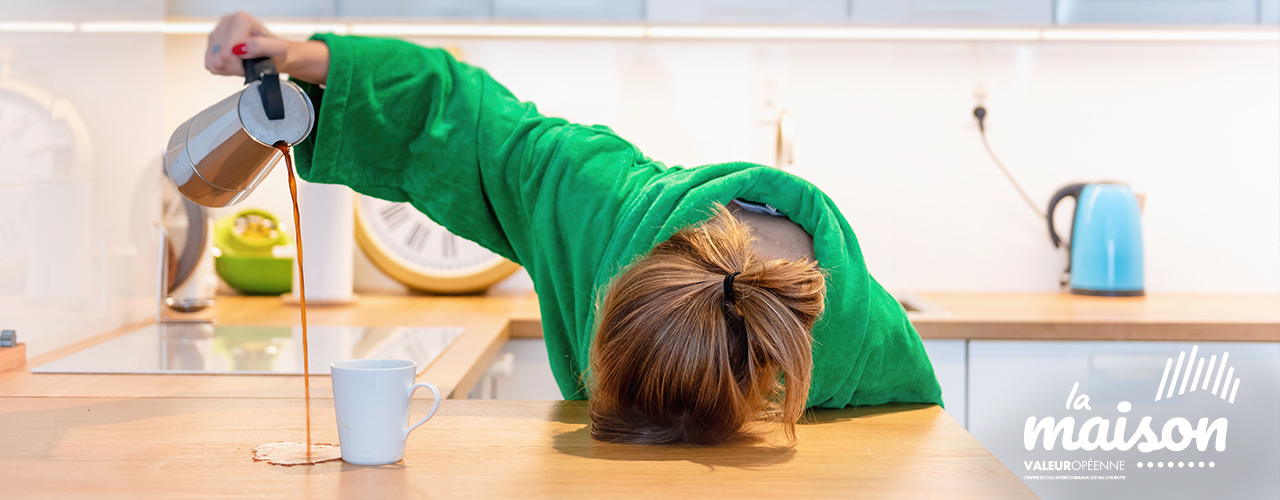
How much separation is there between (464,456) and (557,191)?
1.17 feet

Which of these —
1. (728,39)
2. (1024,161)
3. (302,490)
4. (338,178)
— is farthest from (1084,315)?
(302,490)

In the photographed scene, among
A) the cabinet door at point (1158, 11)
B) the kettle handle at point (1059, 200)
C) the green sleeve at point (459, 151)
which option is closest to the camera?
the green sleeve at point (459, 151)

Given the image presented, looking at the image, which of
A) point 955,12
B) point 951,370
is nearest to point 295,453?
point 951,370

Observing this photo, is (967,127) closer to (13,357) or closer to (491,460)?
(491,460)

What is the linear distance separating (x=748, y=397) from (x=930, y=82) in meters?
1.50

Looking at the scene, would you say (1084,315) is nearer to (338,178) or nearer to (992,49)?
(992,49)

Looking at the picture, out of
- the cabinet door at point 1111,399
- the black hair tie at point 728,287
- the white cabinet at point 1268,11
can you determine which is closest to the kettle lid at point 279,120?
the black hair tie at point 728,287

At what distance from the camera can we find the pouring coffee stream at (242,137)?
31.9 inches

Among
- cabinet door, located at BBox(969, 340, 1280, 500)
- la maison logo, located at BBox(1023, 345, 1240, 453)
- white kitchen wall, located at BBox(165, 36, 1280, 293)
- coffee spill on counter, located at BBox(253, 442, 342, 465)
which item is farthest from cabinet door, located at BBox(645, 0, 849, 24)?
coffee spill on counter, located at BBox(253, 442, 342, 465)

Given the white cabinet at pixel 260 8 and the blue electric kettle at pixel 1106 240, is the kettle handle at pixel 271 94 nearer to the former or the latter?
the white cabinet at pixel 260 8

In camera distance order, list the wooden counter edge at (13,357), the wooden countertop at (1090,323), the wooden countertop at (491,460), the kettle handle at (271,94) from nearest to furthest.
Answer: the wooden countertop at (491,460)
the kettle handle at (271,94)
the wooden counter edge at (13,357)
the wooden countertop at (1090,323)

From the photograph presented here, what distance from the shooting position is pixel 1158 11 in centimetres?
184

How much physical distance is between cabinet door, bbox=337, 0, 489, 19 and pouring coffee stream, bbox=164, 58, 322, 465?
3.50 ft

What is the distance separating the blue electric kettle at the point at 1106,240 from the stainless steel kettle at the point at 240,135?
1603 mm
